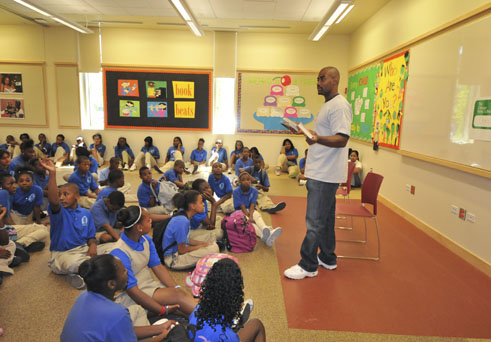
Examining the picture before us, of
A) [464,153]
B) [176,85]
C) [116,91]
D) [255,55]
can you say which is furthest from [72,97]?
[464,153]

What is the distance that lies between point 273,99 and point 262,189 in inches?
161

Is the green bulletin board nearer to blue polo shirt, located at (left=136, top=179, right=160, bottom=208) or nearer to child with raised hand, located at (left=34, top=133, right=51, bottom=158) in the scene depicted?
blue polo shirt, located at (left=136, top=179, right=160, bottom=208)

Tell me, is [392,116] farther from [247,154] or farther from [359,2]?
[247,154]

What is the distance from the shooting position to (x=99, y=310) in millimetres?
1400

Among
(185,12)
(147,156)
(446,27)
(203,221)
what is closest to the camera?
(203,221)

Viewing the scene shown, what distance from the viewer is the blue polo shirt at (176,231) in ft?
9.51

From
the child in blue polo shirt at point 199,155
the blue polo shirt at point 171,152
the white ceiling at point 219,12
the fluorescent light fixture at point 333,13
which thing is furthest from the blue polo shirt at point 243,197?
the blue polo shirt at point 171,152

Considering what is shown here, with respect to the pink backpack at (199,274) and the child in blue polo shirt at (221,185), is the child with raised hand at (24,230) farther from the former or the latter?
the child in blue polo shirt at (221,185)

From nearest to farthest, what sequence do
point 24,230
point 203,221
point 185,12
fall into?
1. point 24,230
2. point 203,221
3. point 185,12

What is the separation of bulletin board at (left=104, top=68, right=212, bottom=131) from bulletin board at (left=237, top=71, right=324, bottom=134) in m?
0.98

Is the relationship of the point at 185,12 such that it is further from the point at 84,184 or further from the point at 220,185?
the point at 84,184

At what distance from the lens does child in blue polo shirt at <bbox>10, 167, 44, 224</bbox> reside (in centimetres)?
370

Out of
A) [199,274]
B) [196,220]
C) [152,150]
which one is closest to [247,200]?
[196,220]

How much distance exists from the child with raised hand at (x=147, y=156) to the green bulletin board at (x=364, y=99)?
5156 millimetres
